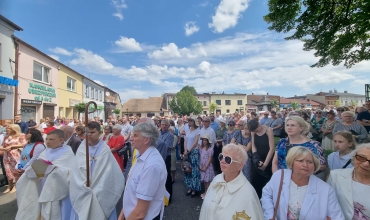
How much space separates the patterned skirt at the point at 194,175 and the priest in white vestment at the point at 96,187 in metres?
2.65

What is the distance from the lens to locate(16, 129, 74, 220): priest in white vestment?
292 centimetres

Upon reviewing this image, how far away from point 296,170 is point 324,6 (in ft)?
18.4

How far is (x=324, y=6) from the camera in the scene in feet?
18.7

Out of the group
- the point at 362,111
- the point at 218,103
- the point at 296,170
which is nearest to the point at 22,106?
the point at 296,170

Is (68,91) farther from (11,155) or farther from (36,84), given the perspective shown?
(11,155)

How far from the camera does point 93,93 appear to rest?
27641 millimetres

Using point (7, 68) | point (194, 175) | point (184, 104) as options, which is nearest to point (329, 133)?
point (194, 175)

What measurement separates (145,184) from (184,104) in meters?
54.6

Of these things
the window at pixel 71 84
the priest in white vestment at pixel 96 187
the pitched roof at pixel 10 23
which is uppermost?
the pitched roof at pixel 10 23

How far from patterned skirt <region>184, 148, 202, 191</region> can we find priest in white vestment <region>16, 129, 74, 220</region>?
2.86m

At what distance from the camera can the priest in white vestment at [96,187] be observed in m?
2.55

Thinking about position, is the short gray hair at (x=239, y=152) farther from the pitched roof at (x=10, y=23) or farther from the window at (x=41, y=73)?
the window at (x=41, y=73)

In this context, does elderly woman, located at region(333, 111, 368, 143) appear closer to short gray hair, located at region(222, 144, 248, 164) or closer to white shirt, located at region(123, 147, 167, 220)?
short gray hair, located at region(222, 144, 248, 164)

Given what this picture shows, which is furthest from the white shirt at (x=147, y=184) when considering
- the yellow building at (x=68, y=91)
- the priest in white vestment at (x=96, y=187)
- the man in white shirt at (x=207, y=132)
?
the yellow building at (x=68, y=91)
